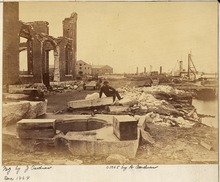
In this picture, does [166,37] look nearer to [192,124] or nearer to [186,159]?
[192,124]

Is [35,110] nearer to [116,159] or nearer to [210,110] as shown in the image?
[116,159]

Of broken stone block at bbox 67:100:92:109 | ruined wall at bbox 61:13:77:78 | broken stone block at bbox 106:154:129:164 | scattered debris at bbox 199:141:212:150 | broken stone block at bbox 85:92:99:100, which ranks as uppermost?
ruined wall at bbox 61:13:77:78

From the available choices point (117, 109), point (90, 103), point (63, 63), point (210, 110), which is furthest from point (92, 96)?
point (210, 110)

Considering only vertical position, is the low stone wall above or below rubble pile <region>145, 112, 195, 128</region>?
above

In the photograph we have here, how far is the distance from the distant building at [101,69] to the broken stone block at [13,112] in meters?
0.59

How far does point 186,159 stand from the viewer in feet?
9.18

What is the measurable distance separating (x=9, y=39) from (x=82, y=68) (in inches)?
22.9

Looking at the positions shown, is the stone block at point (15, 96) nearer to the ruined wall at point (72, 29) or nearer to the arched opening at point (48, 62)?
the arched opening at point (48, 62)

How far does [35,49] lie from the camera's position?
287 centimetres

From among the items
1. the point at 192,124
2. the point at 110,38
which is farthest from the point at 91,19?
the point at 192,124

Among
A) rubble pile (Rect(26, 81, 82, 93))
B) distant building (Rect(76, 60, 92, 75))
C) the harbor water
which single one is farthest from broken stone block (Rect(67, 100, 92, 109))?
the harbor water

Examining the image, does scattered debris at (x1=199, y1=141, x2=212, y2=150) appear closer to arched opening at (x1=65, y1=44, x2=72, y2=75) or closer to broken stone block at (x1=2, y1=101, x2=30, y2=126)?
arched opening at (x1=65, y1=44, x2=72, y2=75)

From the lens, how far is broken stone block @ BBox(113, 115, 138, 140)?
8.83 feet

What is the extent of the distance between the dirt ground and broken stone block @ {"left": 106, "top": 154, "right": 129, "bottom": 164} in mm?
30
